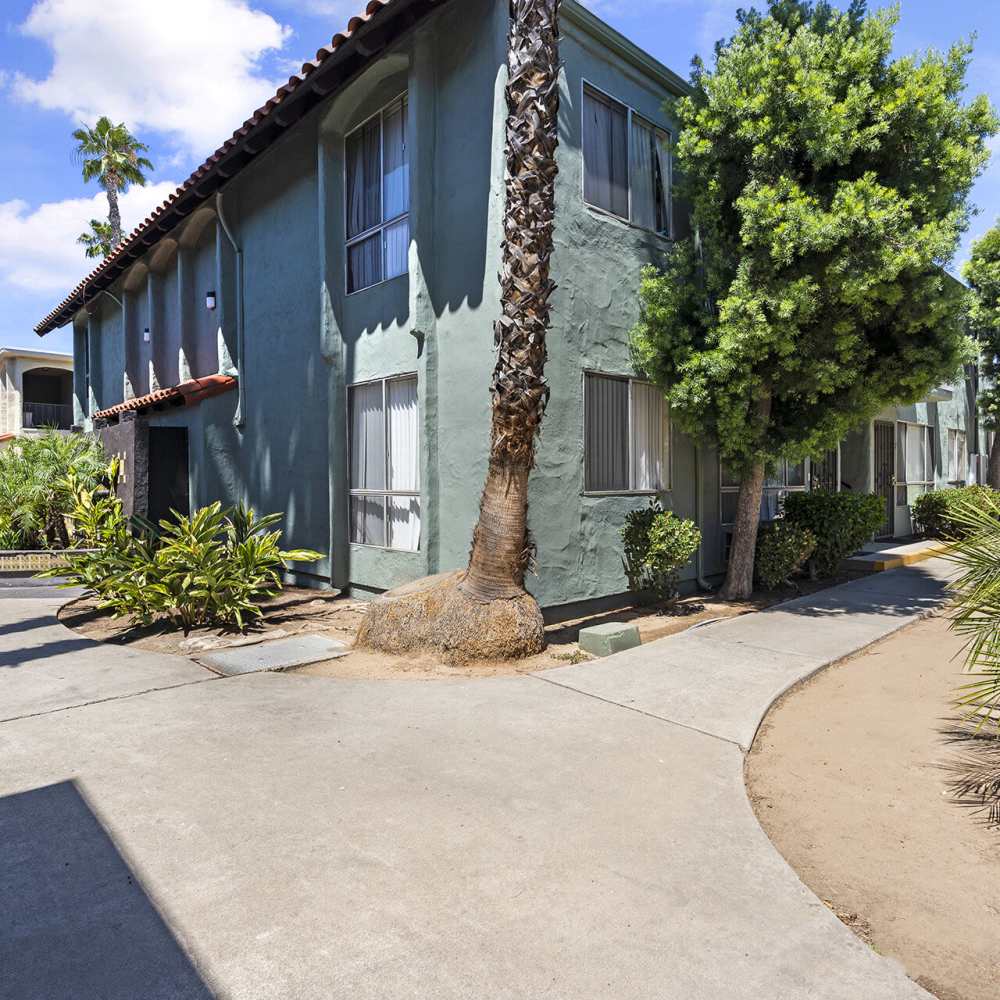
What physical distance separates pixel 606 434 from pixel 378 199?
4.44 m

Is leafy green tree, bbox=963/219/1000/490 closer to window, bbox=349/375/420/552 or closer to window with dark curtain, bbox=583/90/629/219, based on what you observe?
window with dark curtain, bbox=583/90/629/219

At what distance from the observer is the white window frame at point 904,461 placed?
17.2m

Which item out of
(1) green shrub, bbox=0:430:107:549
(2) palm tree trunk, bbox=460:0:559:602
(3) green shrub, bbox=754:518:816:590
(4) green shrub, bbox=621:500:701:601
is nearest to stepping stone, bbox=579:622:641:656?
(2) palm tree trunk, bbox=460:0:559:602

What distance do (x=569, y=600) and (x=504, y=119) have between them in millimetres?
5267

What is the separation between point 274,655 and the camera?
6660 mm

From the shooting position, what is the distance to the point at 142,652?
6.79 m

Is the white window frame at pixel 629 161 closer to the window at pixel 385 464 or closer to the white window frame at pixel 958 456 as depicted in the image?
the window at pixel 385 464

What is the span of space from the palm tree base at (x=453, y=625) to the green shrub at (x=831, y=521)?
604 centimetres

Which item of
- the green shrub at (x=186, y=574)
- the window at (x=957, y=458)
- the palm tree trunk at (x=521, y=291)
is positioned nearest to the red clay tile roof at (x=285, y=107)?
the palm tree trunk at (x=521, y=291)

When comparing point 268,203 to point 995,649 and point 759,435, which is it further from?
point 995,649

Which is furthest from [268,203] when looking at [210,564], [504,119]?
[210,564]

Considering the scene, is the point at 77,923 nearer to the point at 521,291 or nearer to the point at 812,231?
the point at 521,291

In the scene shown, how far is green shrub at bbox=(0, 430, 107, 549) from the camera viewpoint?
10.8 meters

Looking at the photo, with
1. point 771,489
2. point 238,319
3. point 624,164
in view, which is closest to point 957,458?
point 771,489
